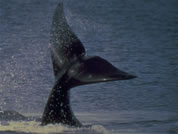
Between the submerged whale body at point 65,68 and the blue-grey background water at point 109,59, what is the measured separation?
868 millimetres

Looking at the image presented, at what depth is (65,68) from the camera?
10.6 m

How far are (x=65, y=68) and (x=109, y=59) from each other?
992 centimetres

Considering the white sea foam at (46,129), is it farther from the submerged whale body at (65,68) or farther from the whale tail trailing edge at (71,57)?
the whale tail trailing edge at (71,57)

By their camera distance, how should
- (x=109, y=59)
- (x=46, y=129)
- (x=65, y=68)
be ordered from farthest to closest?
(x=109, y=59), (x=65, y=68), (x=46, y=129)

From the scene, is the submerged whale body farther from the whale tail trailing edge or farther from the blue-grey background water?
the blue-grey background water

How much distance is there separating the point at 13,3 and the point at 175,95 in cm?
2473

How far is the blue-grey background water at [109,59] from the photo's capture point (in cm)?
1266

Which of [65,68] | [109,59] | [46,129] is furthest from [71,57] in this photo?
[109,59]

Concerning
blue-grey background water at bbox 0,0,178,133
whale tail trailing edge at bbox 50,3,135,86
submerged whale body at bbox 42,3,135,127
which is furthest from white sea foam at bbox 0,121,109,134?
whale tail trailing edge at bbox 50,3,135,86

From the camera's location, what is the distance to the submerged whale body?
1026 cm

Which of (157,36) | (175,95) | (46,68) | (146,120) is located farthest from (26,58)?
(146,120)

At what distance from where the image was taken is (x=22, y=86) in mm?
16766

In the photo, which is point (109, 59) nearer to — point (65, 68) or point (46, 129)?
point (65, 68)

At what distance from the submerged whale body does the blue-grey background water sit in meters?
0.87
